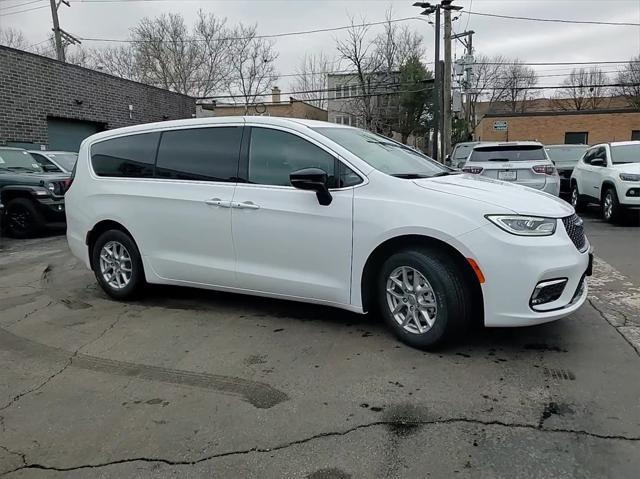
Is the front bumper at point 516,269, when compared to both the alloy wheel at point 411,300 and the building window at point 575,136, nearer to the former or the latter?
the alloy wheel at point 411,300

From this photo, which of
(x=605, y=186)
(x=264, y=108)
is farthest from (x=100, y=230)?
(x=264, y=108)

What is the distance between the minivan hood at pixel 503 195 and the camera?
3.79 m

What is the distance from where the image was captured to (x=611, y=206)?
1034 centimetres

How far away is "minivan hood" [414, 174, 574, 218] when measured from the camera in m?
3.79

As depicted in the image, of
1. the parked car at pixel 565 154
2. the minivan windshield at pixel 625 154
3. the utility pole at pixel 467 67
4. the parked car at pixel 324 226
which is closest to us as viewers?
the parked car at pixel 324 226

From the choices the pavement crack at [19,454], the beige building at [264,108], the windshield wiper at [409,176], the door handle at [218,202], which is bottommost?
the pavement crack at [19,454]

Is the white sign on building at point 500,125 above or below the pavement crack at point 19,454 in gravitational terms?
above

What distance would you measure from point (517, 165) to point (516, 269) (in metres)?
6.77

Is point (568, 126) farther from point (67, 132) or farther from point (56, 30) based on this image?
point (56, 30)

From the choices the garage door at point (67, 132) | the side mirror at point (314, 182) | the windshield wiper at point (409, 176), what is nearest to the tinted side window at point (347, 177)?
the side mirror at point (314, 182)

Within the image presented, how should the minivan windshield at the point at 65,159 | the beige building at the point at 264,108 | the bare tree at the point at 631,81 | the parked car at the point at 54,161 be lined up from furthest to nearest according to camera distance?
the bare tree at the point at 631,81
the beige building at the point at 264,108
the minivan windshield at the point at 65,159
the parked car at the point at 54,161

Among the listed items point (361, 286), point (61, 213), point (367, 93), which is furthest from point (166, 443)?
point (367, 93)

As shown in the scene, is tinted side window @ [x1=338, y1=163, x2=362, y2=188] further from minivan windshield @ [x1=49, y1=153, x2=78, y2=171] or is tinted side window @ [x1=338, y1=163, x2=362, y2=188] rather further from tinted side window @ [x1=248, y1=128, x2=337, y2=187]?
minivan windshield @ [x1=49, y1=153, x2=78, y2=171]

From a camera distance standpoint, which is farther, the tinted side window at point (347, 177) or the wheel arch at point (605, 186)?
the wheel arch at point (605, 186)
